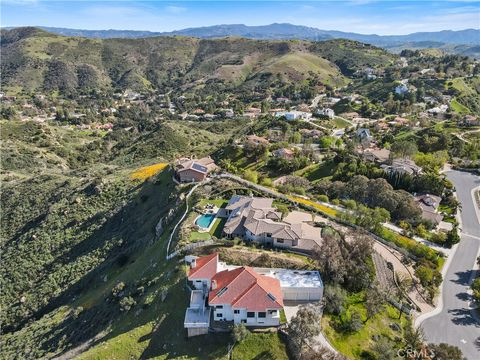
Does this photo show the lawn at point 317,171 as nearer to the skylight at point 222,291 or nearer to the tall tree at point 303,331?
the skylight at point 222,291

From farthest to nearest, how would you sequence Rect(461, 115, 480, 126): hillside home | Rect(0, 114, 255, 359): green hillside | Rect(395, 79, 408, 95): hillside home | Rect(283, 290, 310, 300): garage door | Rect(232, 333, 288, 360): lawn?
Rect(395, 79, 408, 95): hillside home
Rect(461, 115, 480, 126): hillside home
Rect(0, 114, 255, 359): green hillside
Rect(283, 290, 310, 300): garage door
Rect(232, 333, 288, 360): lawn

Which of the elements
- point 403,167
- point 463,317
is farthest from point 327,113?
point 463,317

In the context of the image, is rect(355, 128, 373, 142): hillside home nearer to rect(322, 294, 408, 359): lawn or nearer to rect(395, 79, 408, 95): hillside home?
rect(395, 79, 408, 95): hillside home

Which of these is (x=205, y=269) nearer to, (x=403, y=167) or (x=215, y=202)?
(x=215, y=202)

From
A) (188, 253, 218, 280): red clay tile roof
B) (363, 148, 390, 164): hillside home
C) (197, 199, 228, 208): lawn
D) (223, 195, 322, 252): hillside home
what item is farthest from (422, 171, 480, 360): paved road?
(197, 199, 228, 208): lawn

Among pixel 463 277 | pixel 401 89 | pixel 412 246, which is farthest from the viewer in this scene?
pixel 401 89

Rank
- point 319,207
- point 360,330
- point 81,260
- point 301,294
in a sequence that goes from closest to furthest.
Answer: point 360,330, point 301,294, point 319,207, point 81,260

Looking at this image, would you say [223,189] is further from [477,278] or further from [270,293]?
[477,278]
